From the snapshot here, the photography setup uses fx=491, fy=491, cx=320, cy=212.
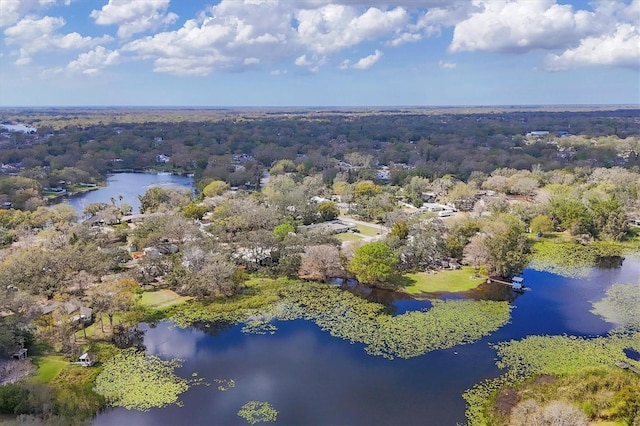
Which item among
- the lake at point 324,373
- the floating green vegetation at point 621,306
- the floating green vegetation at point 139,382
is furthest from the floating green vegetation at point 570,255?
the floating green vegetation at point 139,382

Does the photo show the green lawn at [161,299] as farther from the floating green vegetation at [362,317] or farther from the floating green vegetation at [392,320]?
the floating green vegetation at [392,320]

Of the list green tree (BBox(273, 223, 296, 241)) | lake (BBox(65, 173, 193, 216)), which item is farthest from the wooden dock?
lake (BBox(65, 173, 193, 216))

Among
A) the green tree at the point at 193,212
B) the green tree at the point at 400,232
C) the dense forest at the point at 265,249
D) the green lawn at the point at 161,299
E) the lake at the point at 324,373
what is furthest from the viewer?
the green tree at the point at 193,212

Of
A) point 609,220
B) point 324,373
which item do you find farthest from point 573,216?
point 324,373

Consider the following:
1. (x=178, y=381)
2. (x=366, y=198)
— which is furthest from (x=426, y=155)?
(x=178, y=381)

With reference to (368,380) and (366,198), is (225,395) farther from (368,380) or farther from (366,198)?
(366,198)

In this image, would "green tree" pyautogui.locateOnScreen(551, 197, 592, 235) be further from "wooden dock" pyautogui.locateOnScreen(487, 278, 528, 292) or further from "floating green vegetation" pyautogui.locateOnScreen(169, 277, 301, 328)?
"floating green vegetation" pyautogui.locateOnScreen(169, 277, 301, 328)
